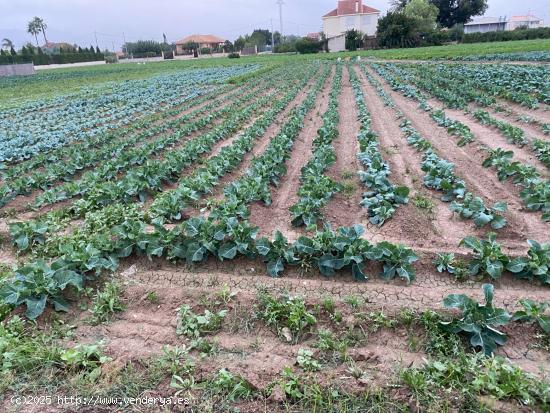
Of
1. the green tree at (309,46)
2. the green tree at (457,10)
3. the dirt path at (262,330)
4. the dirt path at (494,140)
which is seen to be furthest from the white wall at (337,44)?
the dirt path at (262,330)

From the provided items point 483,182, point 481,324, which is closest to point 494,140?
point 483,182

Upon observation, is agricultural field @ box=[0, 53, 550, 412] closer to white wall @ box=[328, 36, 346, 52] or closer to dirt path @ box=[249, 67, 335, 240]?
dirt path @ box=[249, 67, 335, 240]

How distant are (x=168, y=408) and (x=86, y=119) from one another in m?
15.2

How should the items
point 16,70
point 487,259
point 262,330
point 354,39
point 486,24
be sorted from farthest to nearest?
point 486,24 → point 354,39 → point 16,70 → point 487,259 → point 262,330

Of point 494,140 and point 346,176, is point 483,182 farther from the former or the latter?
point 494,140

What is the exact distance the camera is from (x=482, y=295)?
3.92 metres

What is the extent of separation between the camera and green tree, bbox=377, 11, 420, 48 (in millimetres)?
58469

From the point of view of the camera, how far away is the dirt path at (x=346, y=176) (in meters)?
5.79

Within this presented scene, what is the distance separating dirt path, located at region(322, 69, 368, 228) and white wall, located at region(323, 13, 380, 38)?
8197 centimetres

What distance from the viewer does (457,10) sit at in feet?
268

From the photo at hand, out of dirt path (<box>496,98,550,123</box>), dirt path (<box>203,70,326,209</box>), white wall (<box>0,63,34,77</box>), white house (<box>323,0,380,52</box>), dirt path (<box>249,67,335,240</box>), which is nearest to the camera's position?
dirt path (<box>249,67,335,240</box>)

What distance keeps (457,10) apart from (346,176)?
94076 mm

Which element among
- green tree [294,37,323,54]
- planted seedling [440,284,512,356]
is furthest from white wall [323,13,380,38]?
planted seedling [440,284,512,356]

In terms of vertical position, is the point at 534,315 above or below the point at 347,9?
below
